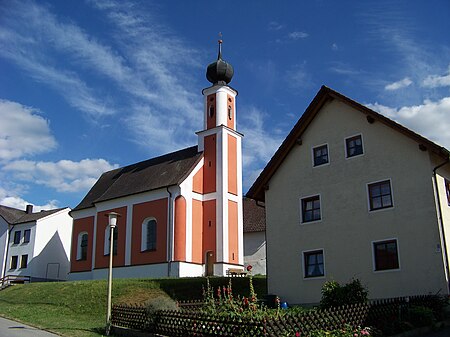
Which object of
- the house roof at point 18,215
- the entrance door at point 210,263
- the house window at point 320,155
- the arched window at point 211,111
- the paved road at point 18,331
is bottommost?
the paved road at point 18,331

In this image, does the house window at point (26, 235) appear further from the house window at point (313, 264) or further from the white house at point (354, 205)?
the house window at point (313, 264)

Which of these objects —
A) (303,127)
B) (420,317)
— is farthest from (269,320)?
(303,127)

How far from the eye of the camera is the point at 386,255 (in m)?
19.1

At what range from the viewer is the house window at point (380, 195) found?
1952 cm

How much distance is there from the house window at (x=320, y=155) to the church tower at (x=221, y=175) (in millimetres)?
14783

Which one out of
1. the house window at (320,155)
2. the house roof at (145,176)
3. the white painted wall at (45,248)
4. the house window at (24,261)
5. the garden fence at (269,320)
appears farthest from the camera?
the house window at (24,261)

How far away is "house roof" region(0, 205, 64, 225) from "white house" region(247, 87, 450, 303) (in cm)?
3767

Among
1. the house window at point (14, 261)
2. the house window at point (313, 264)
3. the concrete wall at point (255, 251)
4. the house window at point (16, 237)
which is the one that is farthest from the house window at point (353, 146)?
the house window at point (16, 237)

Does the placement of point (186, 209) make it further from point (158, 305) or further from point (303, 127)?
point (158, 305)

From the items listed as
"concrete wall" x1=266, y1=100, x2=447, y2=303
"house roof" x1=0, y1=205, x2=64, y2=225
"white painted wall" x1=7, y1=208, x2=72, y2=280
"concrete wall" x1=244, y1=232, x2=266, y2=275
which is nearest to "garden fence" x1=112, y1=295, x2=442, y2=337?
"concrete wall" x1=266, y1=100, x2=447, y2=303

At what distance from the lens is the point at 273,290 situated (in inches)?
874

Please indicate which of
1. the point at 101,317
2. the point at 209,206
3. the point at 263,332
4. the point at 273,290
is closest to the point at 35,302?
the point at 101,317

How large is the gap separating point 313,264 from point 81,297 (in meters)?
11.5

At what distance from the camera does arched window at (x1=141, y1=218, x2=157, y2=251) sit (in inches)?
1452
